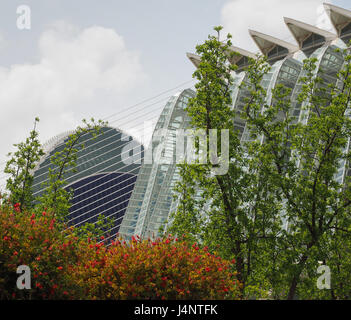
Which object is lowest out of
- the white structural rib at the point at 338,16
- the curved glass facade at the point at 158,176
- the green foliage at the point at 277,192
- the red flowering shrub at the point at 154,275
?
the red flowering shrub at the point at 154,275

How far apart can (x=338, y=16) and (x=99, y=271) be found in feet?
143

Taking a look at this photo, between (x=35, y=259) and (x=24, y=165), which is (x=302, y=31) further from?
(x=35, y=259)

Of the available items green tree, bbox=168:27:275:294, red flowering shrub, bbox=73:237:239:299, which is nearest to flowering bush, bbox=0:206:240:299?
red flowering shrub, bbox=73:237:239:299

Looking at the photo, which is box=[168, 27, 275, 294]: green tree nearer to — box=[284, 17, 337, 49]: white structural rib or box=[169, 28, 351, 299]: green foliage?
box=[169, 28, 351, 299]: green foliage

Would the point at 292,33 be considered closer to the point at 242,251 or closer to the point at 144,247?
the point at 242,251

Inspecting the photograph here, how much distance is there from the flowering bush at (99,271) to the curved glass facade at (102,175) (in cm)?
6835

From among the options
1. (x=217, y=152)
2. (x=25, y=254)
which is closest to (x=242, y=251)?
(x=217, y=152)

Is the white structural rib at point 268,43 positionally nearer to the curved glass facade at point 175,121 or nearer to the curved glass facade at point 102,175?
the curved glass facade at point 175,121

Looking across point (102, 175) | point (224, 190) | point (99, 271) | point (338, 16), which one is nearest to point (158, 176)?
point (338, 16)

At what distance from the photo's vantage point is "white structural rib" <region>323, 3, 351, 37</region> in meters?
43.4

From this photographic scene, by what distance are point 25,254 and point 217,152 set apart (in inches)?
273

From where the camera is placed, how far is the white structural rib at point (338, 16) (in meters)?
43.4

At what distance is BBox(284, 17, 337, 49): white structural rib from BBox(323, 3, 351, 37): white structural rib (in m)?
1.17

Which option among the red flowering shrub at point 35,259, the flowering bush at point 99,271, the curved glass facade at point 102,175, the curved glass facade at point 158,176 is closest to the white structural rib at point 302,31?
the curved glass facade at point 158,176
